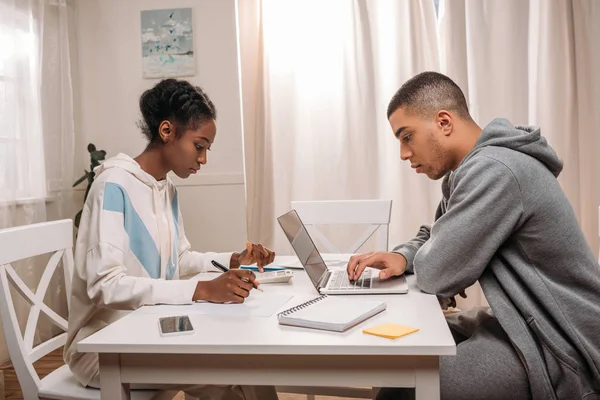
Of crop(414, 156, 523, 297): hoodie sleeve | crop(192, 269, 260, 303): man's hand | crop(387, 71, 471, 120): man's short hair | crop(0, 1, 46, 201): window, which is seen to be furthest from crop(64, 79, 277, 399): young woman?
crop(0, 1, 46, 201): window

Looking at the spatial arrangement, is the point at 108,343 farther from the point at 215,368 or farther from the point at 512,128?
the point at 512,128

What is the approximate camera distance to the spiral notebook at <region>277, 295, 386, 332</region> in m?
1.07

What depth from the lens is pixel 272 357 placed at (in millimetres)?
1021

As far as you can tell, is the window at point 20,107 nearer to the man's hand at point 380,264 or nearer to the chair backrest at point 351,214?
the chair backrest at point 351,214

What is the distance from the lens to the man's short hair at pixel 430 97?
1.57m

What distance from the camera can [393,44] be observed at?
11.6 ft

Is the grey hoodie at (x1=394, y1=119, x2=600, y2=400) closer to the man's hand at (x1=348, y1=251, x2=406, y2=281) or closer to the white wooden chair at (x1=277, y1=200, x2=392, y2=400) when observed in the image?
the man's hand at (x1=348, y1=251, x2=406, y2=281)

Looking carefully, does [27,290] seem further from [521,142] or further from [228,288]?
[521,142]

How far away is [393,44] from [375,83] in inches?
9.7

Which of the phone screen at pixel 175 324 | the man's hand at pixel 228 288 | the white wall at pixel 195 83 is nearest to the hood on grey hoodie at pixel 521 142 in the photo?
the man's hand at pixel 228 288

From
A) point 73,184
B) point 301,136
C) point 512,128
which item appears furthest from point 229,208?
point 512,128

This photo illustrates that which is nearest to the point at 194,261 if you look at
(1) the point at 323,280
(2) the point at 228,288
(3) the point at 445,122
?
(1) the point at 323,280

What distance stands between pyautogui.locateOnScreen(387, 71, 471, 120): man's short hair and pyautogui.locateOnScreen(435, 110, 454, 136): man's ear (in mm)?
23

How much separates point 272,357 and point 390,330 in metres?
0.21
